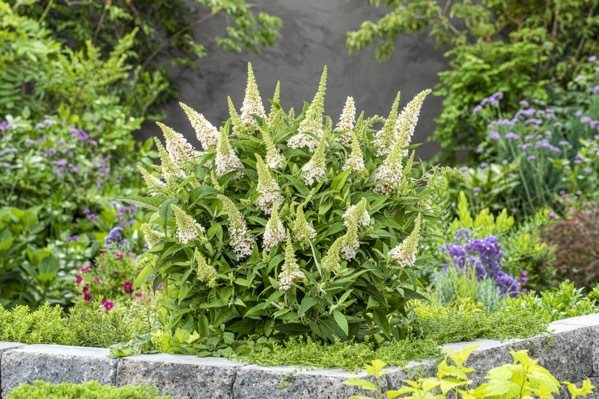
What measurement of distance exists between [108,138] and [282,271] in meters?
5.44

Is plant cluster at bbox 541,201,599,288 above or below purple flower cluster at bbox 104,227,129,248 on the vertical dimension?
below

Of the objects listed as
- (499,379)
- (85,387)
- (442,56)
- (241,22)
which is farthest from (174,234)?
(442,56)

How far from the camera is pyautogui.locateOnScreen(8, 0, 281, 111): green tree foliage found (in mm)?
9859

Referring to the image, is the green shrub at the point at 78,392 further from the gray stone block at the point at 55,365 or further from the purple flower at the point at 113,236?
the purple flower at the point at 113,236

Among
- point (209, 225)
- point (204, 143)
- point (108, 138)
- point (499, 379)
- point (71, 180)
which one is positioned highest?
point (108, 138)

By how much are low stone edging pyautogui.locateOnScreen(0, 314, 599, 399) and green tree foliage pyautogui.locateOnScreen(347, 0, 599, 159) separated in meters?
6.30

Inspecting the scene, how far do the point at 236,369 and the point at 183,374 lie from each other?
0.21 m

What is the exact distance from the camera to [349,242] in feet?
10.6

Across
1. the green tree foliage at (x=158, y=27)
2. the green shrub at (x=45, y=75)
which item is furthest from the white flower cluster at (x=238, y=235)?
the green tree foliage at (x=158, y=27)

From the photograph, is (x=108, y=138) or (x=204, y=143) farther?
(x=108, y=138)

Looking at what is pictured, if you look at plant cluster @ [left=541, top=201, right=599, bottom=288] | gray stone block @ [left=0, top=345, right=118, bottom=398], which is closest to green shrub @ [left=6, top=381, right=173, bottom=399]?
gray stone block @ [left=0, top=345, right=118, bottom=398]

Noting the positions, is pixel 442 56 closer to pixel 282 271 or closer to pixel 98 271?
pixel 98 271

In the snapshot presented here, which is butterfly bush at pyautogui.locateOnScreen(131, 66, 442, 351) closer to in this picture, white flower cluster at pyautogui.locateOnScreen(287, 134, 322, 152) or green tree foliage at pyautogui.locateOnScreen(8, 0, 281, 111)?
white flower cluster at pyautogui.locateOnScreen(287, 134, 322, 152)

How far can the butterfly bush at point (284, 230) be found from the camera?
3.22 m
